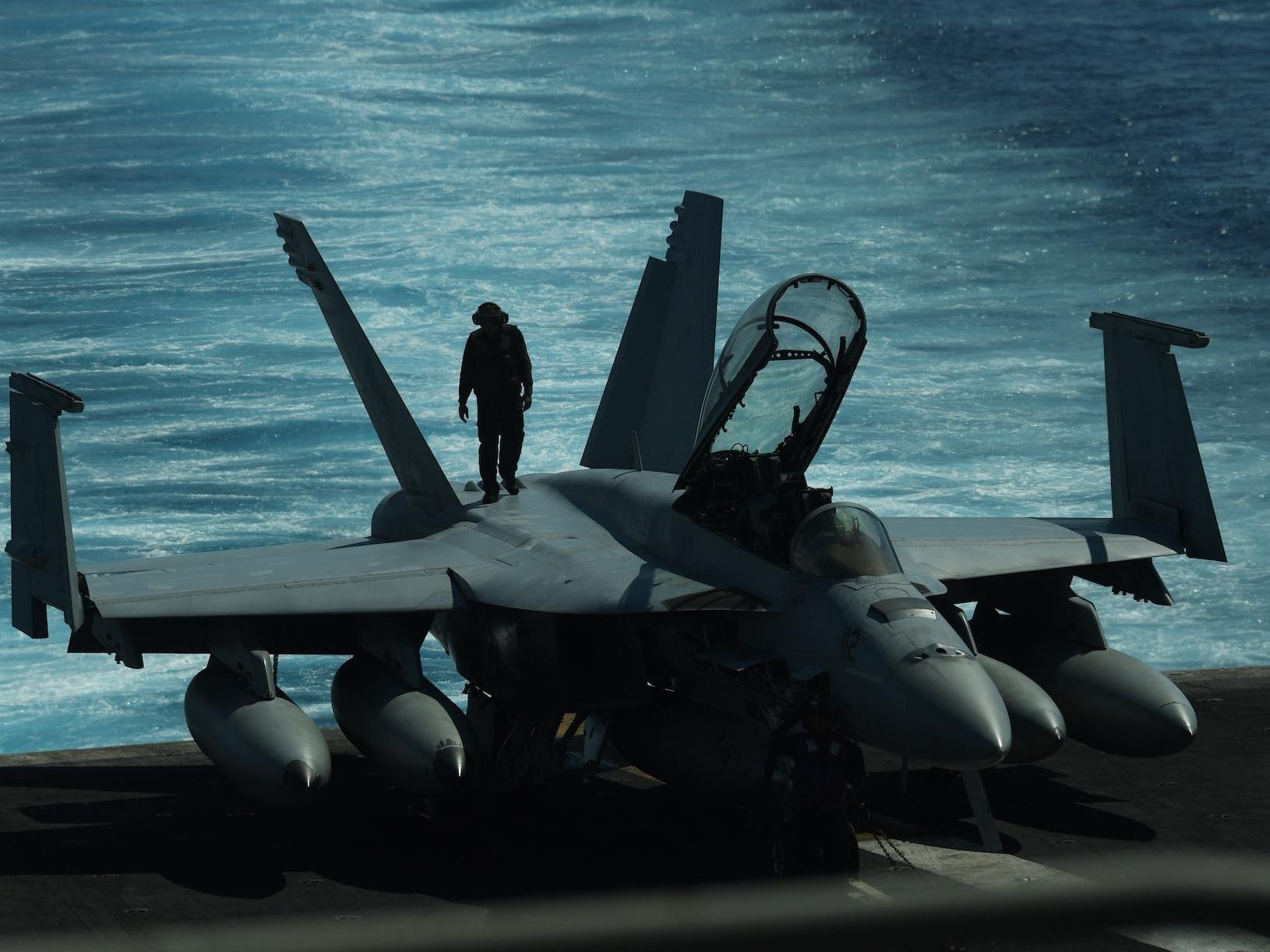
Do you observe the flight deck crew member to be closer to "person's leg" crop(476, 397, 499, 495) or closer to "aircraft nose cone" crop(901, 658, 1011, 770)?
"person's leg" crop(476, 397, 499, 495)

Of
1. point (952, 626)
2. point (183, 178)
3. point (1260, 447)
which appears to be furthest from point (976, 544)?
point (183, 178)

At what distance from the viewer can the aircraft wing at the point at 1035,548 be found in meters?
11.8

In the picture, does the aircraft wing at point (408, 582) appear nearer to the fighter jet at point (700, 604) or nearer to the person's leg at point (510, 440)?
the fighter jet at point (700, 604)

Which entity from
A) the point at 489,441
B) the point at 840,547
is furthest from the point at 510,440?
the point at 840,547

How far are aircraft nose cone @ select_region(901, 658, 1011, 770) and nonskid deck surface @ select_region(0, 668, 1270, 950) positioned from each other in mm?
1014

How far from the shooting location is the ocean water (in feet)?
81.9

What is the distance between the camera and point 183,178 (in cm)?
4203

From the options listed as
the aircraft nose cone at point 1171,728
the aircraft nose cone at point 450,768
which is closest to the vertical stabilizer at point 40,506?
the aircraft nose cone at point 450,768

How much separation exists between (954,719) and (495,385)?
5652 millimetres

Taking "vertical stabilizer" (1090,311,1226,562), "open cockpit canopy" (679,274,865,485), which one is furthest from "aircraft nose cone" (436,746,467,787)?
"vertical stabilizer" (1090,311,1226,562)

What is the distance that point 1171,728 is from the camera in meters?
10.9

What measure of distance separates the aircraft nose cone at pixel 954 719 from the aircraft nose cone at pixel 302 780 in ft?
11.5

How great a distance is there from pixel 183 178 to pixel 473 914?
116ft

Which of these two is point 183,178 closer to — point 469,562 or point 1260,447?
point 1260,447
